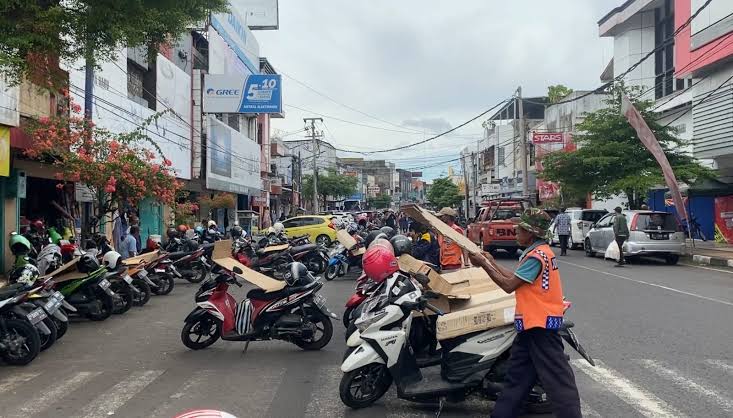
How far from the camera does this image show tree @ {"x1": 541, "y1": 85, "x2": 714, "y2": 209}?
21891 mm

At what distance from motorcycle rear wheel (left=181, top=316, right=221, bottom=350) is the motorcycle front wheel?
9.43 feet

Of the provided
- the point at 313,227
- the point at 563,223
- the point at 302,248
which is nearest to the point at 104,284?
the point at 302,248

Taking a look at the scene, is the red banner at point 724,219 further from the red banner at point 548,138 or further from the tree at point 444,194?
the tree at point 444,194

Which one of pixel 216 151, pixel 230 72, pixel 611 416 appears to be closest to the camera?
pixel 611 416

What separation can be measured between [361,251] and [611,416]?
27.8 ft

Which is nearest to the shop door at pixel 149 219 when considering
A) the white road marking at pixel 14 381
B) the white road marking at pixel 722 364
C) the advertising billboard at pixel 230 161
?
the advertising billboard at pixel 230 161

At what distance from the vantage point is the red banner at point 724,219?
2480cm

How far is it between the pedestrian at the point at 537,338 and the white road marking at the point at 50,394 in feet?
12.9

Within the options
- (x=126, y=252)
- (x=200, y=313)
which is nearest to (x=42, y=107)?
(x=126, y=252)

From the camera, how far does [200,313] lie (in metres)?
7.57

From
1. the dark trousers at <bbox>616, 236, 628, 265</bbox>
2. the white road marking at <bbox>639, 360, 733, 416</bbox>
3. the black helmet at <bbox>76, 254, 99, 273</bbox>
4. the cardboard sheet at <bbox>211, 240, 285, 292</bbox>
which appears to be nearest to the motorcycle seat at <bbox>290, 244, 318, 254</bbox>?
the black helmet at <bbox>76, 254, 99, 273</bbox>

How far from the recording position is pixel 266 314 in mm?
7363

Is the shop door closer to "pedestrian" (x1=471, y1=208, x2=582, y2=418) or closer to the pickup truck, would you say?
the pickup truck

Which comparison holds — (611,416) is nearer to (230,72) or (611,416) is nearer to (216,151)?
(216,151)
